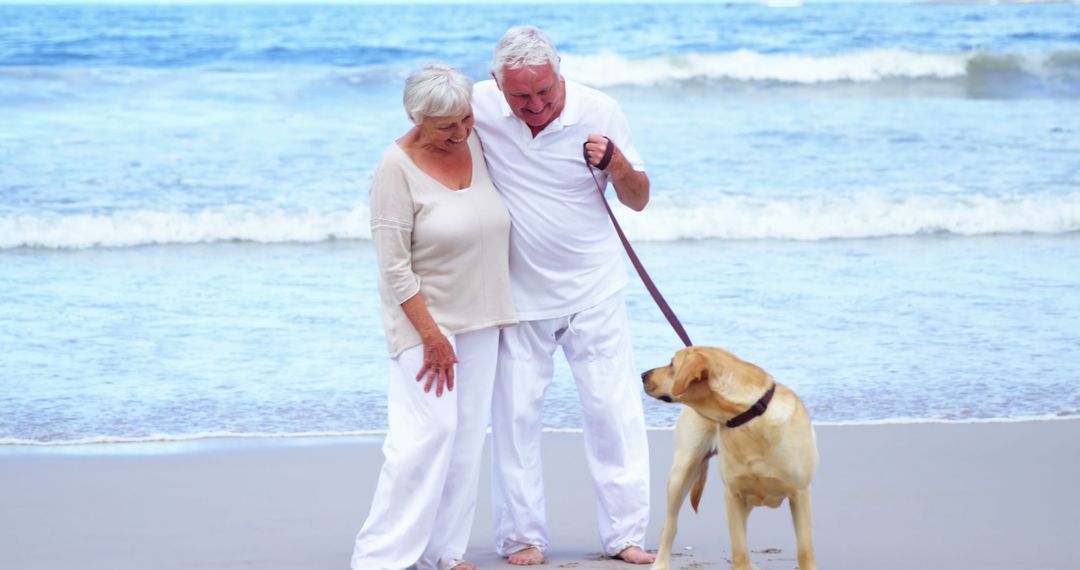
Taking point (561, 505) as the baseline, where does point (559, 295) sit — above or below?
above

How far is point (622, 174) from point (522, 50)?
48cm

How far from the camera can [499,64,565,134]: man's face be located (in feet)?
10.9

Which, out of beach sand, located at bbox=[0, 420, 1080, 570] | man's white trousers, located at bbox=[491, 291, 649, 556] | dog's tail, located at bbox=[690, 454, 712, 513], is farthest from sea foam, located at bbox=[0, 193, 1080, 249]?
dog's tail, located at bbox=[690, 454, 712, 513]

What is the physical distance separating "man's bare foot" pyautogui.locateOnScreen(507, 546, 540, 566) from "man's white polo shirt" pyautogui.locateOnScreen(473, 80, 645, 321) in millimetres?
757

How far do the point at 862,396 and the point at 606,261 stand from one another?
246 centimetres

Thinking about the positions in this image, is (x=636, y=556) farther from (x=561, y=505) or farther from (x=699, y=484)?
(x=561, y=505)

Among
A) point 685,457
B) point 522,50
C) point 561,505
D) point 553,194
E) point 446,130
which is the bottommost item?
point 561,505

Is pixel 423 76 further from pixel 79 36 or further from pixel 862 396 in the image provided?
pixel 79 36

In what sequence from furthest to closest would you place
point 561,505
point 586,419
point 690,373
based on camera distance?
point 561,505, point 586,419, point 690,373

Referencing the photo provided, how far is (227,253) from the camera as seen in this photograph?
9.37 metres

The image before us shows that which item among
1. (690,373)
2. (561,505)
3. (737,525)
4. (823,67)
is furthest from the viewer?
(823,67)

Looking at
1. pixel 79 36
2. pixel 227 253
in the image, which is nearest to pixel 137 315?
pixel 227 253

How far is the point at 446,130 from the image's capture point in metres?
3.29

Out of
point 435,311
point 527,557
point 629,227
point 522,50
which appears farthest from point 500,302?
point 629,227
